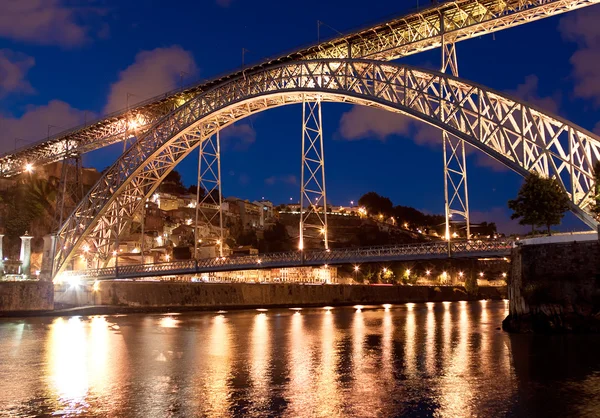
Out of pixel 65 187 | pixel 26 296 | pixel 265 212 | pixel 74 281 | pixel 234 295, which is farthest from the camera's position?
pixel 265 212

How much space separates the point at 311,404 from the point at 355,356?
23.4 feet

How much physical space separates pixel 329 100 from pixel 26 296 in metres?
21.3

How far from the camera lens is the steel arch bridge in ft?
76.5

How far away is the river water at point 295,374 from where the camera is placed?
460 inches

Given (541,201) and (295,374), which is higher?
(541,201)

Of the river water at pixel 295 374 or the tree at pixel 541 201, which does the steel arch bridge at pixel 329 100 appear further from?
the river water at pixel 295 374

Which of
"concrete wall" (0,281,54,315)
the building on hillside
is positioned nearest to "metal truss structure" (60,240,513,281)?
"concrete wall" (0,281,54,315)

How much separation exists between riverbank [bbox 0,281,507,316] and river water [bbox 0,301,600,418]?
564 inches

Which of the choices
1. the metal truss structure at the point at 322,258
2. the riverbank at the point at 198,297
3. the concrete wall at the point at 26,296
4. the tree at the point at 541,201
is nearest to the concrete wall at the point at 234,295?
the riverbank at the point at 198,297

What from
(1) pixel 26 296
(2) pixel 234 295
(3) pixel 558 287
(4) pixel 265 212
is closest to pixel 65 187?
(1) pixel 26 296

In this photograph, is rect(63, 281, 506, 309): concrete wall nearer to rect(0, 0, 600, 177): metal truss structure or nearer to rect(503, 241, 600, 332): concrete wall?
rect(0, 0, 600, 177): metal truss structure

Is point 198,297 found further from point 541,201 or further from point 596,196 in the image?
point 596,196

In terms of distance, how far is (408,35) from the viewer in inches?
1097

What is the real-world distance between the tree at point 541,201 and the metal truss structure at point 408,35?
648 centimetres
